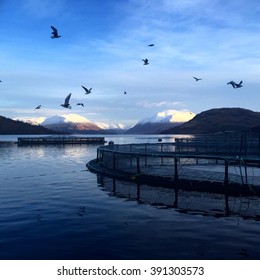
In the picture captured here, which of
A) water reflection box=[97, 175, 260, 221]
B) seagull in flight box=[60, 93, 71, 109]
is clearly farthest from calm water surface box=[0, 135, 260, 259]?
seagull in flight box=[60, 93, 71, 109]

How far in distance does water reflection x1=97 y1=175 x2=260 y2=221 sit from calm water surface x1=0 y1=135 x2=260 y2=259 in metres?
0.04

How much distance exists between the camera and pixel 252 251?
11.4 metres

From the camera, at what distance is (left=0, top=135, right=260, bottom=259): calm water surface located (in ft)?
37.5

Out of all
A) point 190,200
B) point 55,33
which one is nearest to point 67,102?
point 55,33

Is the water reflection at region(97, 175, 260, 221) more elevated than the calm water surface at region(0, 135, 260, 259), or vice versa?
the water reflection at region(97, 175, 260, 221)

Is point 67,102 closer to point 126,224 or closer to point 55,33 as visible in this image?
point 55,33

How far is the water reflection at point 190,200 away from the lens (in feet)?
55.6

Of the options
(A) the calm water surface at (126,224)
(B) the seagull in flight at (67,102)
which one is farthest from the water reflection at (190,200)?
(B) the seagull in flight at (67,102)

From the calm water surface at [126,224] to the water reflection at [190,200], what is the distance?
4 cm

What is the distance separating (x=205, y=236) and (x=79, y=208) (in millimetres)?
7390

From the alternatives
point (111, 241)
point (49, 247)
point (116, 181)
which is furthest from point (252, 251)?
point (116, 181)

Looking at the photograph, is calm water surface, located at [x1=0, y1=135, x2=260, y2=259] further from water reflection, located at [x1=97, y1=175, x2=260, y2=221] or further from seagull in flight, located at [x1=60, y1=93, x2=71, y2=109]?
seagull in flight, located at [x1=60, y1=93, x2=71, y2=109]
